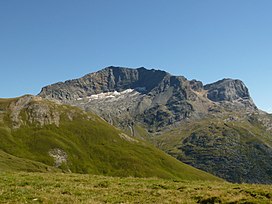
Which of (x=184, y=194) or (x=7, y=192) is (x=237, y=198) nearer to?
(x=184, y=194)

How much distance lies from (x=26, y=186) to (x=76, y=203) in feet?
28.6

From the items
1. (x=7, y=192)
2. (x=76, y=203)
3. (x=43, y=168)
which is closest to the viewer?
(x=76, y=203)

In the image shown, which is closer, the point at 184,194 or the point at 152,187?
the point at 184,194

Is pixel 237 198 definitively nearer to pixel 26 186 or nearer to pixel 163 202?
pixel 163 202

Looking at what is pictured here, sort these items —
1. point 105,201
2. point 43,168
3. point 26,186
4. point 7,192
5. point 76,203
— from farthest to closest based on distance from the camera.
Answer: point 43,168, point 26,186, point 7,192, point 105,201, point 76,203

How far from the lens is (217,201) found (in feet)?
73.5

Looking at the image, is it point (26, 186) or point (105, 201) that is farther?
point (26, 186)

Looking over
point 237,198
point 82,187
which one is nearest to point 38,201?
point 82,187

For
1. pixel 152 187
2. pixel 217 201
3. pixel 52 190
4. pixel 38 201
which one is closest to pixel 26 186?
pixel 52 190

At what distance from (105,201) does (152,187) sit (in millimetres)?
7715

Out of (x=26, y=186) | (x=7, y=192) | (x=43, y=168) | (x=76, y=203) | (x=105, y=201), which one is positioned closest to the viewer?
(x=76, y=203)

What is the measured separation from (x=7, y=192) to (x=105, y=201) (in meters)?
7.87

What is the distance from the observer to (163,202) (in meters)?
22.3

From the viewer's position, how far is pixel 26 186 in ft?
91.1
